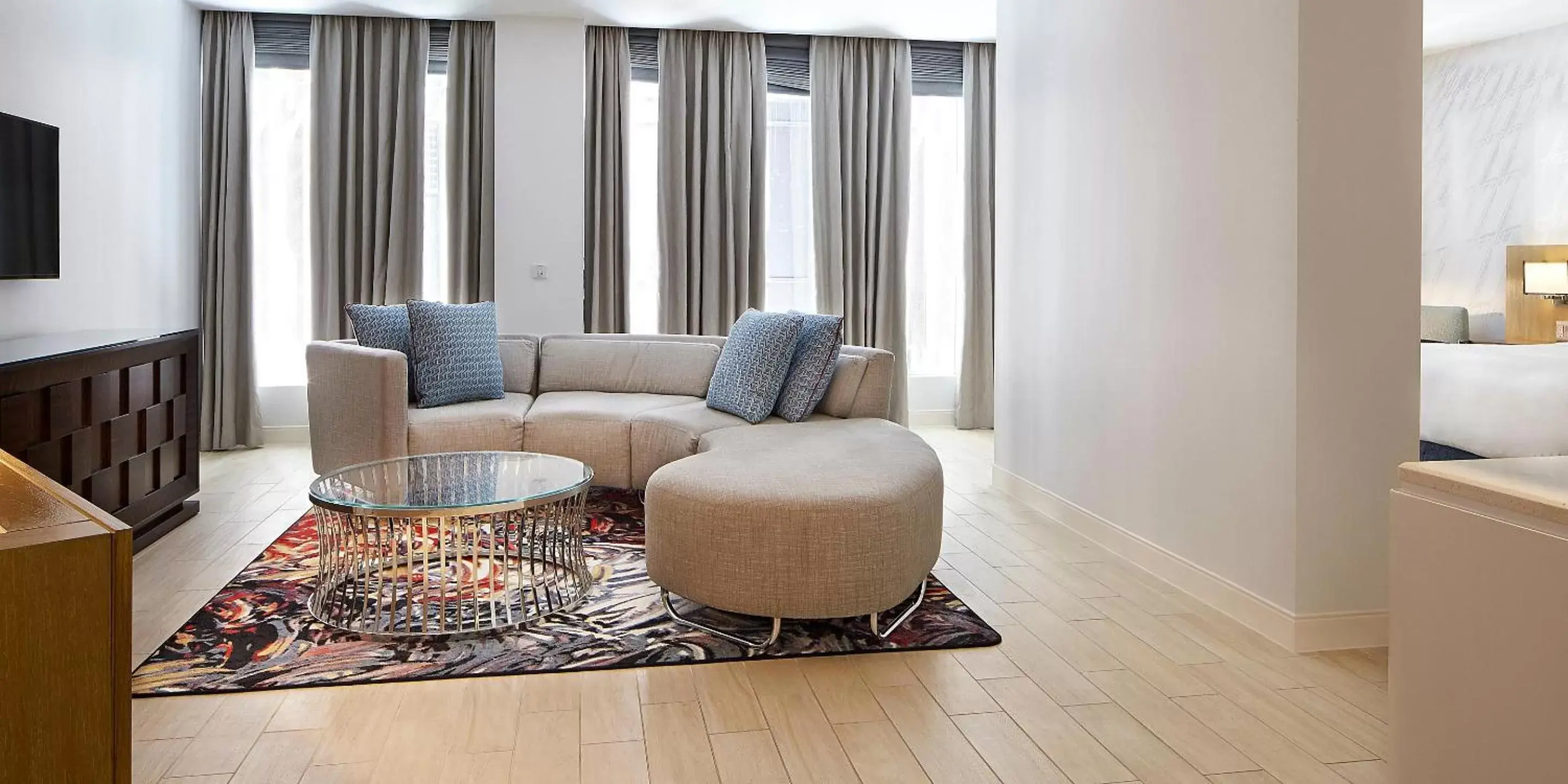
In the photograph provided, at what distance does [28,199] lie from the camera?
3918mm

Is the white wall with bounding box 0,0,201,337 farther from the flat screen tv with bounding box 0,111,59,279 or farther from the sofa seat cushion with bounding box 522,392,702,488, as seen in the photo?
the sofa seat cushion with bounding box 522,392,702,488

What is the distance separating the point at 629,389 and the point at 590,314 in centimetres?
159

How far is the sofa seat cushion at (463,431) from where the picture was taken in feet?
13.6

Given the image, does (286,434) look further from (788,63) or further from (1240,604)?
(1240,604)

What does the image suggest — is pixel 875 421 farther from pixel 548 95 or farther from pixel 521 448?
pixel 548 95

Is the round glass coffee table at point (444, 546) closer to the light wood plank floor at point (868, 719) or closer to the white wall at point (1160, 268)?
the light wood plank floor at point (868, 719)

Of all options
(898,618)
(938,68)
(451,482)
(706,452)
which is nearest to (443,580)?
(451,482)

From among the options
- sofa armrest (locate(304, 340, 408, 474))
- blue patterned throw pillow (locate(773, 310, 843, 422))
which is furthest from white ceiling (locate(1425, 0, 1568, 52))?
sofa armrest (locate(304, 340, 408, 474))

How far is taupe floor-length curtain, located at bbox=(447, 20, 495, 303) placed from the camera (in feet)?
19.5

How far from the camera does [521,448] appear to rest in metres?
4.20

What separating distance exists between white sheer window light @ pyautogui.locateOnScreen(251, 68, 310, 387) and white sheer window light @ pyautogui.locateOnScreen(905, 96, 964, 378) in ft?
12.2

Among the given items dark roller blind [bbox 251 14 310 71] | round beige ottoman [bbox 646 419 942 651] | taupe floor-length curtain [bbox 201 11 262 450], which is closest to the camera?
round beige ottoman [bbox 646 419 942 651]

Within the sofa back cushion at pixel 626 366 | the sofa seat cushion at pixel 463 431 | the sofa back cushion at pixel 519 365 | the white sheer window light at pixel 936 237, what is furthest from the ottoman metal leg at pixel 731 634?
the white sheer window light at pixel 936 237

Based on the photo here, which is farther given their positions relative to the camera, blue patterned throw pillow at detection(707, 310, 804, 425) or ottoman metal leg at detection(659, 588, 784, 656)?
blue patterned throw pillow at detection(707, 310, 804, 425)
